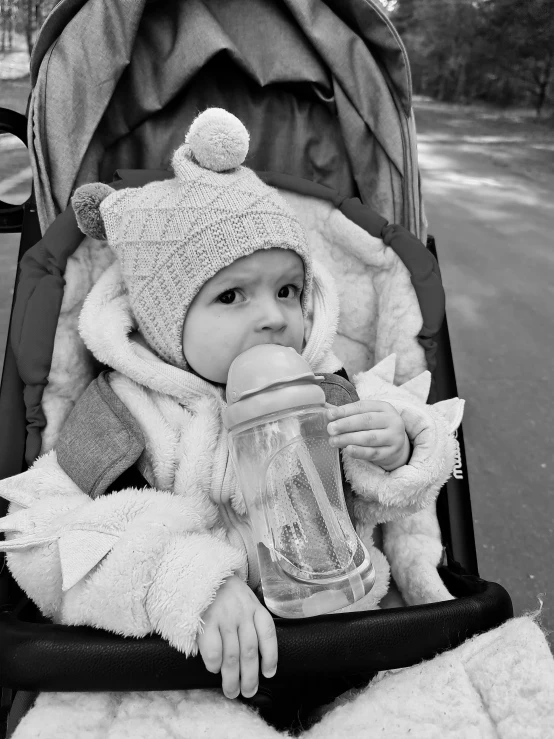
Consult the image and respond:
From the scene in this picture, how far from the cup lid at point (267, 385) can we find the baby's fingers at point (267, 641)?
21 cm

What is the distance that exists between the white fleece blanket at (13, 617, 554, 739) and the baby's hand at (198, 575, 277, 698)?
0.12ft

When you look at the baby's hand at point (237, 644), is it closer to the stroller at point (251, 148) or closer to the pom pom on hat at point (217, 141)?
the stroller at point (251, 148)

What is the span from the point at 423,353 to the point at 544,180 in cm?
413

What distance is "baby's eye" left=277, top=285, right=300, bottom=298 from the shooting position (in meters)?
0.95

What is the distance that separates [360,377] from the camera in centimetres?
105

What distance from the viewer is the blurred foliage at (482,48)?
861 centimetres

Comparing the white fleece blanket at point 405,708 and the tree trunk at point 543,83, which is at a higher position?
the tree trunk at point 543,83

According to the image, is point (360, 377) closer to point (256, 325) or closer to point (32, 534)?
point (256, 325)

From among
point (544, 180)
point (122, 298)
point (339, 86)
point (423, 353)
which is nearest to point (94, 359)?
point (122, 298)

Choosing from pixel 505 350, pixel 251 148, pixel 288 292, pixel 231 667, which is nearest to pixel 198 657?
pixel 231 667

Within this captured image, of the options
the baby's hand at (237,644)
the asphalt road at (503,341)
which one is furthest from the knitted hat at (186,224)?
the asphalt road at (503,341)

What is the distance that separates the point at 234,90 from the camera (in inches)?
49.8

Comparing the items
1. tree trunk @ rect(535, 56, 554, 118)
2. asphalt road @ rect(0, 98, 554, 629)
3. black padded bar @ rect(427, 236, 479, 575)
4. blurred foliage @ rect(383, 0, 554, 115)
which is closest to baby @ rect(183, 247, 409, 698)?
black padded bar @ rect(427, 236, 479, 575)

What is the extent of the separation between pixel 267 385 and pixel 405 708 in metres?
0.35
